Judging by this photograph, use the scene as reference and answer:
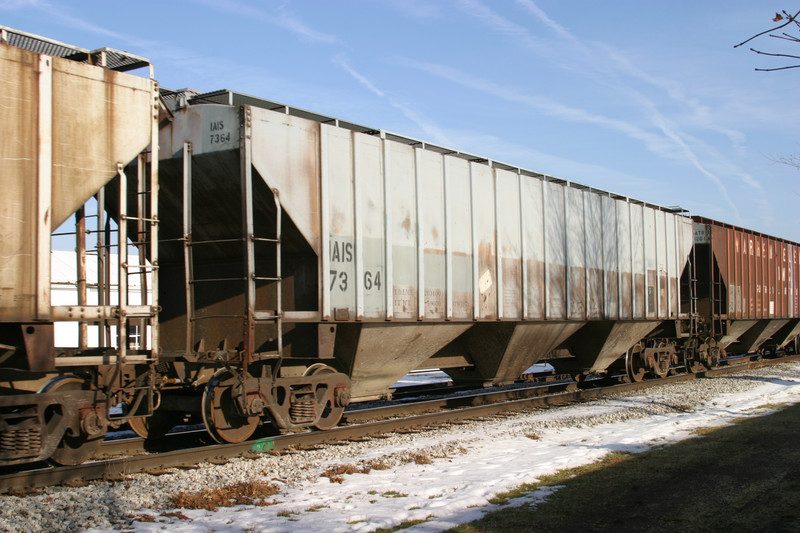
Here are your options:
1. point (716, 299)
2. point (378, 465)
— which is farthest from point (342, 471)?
point (716, 299)

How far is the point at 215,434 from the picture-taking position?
815 cm

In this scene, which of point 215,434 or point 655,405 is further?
point 655,405

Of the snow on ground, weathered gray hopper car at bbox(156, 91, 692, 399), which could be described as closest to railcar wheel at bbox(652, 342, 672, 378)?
weathered gray hopper car at bbox(156, 91, 692, 399)

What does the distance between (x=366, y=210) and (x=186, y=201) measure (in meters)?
2.52

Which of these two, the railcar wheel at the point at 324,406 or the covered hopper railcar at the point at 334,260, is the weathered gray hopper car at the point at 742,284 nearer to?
the covered hopper railcar at the point at 334,260

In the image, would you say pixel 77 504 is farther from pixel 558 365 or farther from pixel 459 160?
pixel 558 365

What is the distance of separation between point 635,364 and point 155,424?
1247cm

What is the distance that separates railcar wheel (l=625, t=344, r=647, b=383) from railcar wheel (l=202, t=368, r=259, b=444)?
1144 centimetres

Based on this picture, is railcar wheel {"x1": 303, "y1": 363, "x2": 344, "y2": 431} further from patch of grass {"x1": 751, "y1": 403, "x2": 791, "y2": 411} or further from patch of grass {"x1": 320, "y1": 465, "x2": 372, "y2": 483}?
patch of grass {"x1": 751, "y1": 403, "x2": 791, "y2": 411}

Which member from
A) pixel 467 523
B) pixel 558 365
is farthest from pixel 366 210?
pixel 558 365

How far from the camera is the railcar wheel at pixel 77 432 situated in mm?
6660

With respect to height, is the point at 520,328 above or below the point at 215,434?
above

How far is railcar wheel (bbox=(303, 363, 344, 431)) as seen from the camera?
9109mm

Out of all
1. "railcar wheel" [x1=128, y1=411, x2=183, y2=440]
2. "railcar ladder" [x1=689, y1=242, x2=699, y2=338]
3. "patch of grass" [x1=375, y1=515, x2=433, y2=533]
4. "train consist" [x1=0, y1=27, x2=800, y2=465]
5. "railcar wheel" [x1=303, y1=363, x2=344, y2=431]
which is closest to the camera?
"patch of grass" [x1=375, y1=515, x2=433, y2=533]
